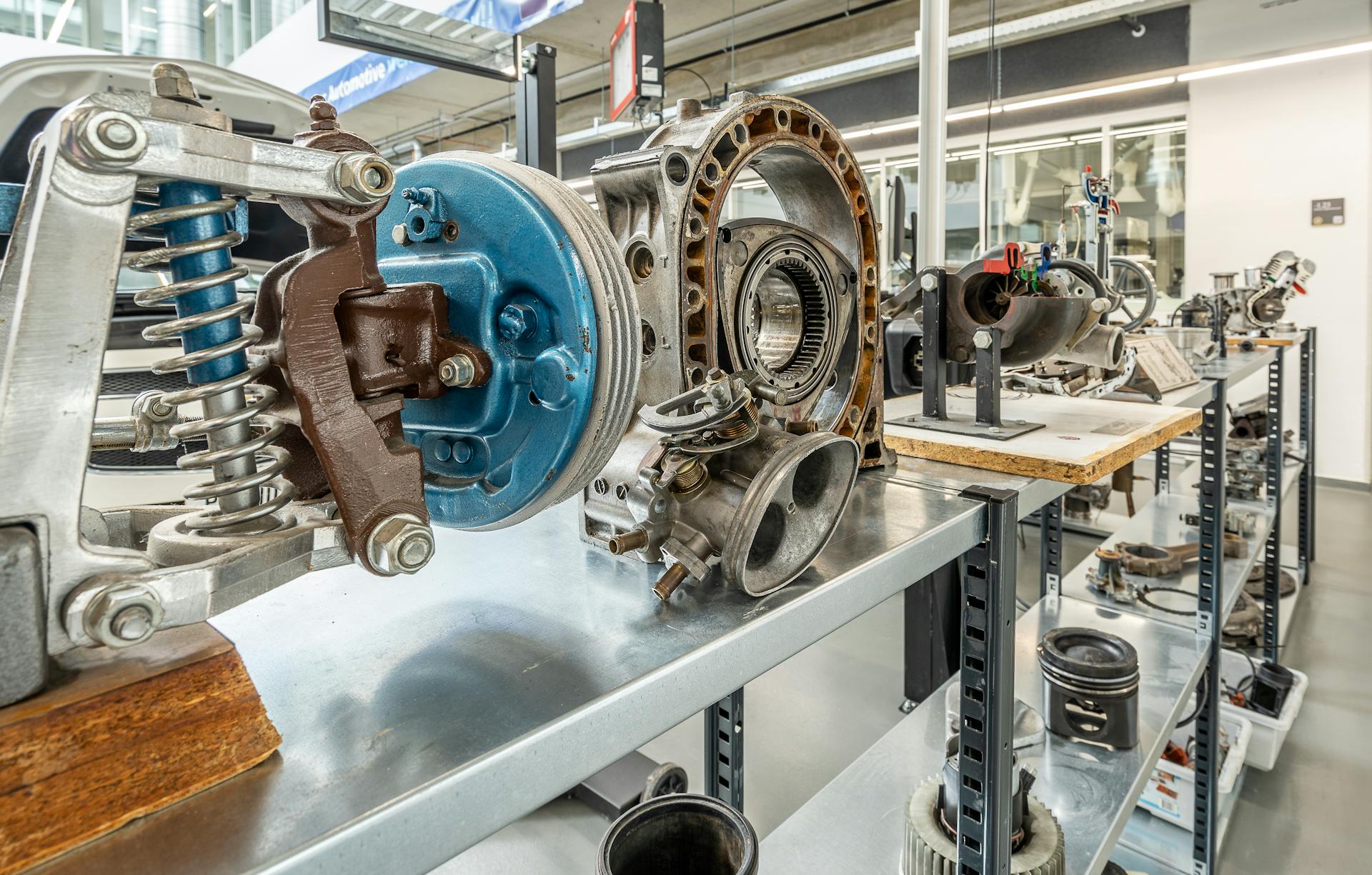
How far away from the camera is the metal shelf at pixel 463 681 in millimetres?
411

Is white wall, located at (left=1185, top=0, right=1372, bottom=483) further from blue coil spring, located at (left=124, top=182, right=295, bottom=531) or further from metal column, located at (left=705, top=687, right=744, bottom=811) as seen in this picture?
blue coil spring, located at (left=124, top=182, right=295, bottom=531)

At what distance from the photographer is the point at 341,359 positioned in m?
0.54

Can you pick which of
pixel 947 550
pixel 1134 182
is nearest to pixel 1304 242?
pixel 1134 182

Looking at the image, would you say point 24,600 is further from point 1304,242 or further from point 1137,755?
point 1304,242

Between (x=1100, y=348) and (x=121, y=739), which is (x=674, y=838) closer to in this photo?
(x=121, y=739)

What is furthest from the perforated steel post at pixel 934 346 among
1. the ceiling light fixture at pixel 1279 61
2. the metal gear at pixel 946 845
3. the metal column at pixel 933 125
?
the ceiling light fixture at pixel 1279 61

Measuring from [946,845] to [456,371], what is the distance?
974 millimetres

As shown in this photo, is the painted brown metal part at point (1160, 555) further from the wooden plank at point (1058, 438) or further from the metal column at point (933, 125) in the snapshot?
the metal column at point (933, 125)

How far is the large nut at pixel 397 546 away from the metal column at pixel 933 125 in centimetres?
141

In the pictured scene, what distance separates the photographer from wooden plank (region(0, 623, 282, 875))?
0.37 meters

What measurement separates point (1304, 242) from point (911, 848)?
644 centimetres

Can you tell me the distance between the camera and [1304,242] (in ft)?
18.7

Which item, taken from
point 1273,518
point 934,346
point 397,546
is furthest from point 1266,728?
point 397,546

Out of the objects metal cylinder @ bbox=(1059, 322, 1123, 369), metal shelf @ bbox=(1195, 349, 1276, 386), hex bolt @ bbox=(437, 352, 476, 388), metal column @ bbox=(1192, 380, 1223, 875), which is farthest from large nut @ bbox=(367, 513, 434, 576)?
metal shelf @ bbox=(1195, 349, 1276, 386)
